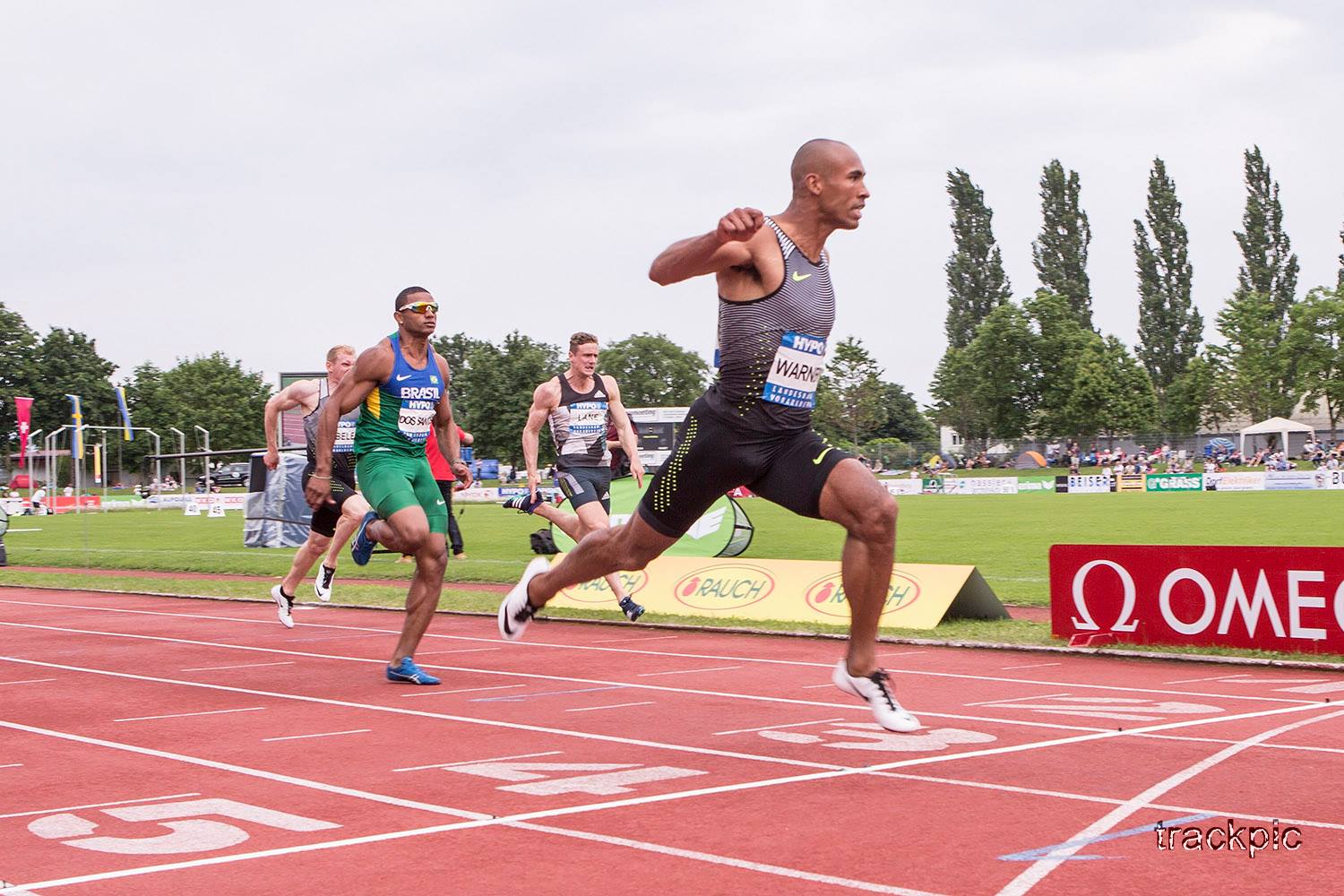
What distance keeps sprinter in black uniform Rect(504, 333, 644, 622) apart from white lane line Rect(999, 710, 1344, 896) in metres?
6.49

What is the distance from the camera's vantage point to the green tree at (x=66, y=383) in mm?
91562

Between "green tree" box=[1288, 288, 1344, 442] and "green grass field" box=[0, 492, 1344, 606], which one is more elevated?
"green tree" box=[1288, 288, 1344, 442]

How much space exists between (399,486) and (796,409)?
332 cm

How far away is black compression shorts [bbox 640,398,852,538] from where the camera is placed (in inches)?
225

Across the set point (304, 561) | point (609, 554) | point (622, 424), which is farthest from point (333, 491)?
point (609, 554)

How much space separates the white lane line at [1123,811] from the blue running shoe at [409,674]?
176 inches

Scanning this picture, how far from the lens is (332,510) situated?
40.7 ft

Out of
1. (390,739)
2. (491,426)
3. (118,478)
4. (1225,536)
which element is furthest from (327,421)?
(118,478)

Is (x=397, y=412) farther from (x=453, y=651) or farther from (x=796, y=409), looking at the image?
(x=796, y=409)

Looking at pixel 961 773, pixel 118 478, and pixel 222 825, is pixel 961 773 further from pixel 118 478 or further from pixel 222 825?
pixel 118 478

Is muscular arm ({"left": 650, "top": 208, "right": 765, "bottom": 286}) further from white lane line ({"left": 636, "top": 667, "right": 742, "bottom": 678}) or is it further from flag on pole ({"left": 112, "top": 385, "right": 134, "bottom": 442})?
flag on pole ({"left": 112, "top": 385, "right": 134, "bottom": 442})

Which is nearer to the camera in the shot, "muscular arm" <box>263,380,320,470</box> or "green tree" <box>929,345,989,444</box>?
"muscular arm" <box>263,380,320,470</box>

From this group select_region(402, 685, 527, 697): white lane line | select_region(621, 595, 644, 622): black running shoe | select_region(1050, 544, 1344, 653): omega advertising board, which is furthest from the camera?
select_region(621, 595, 644, 622): black running shoe
